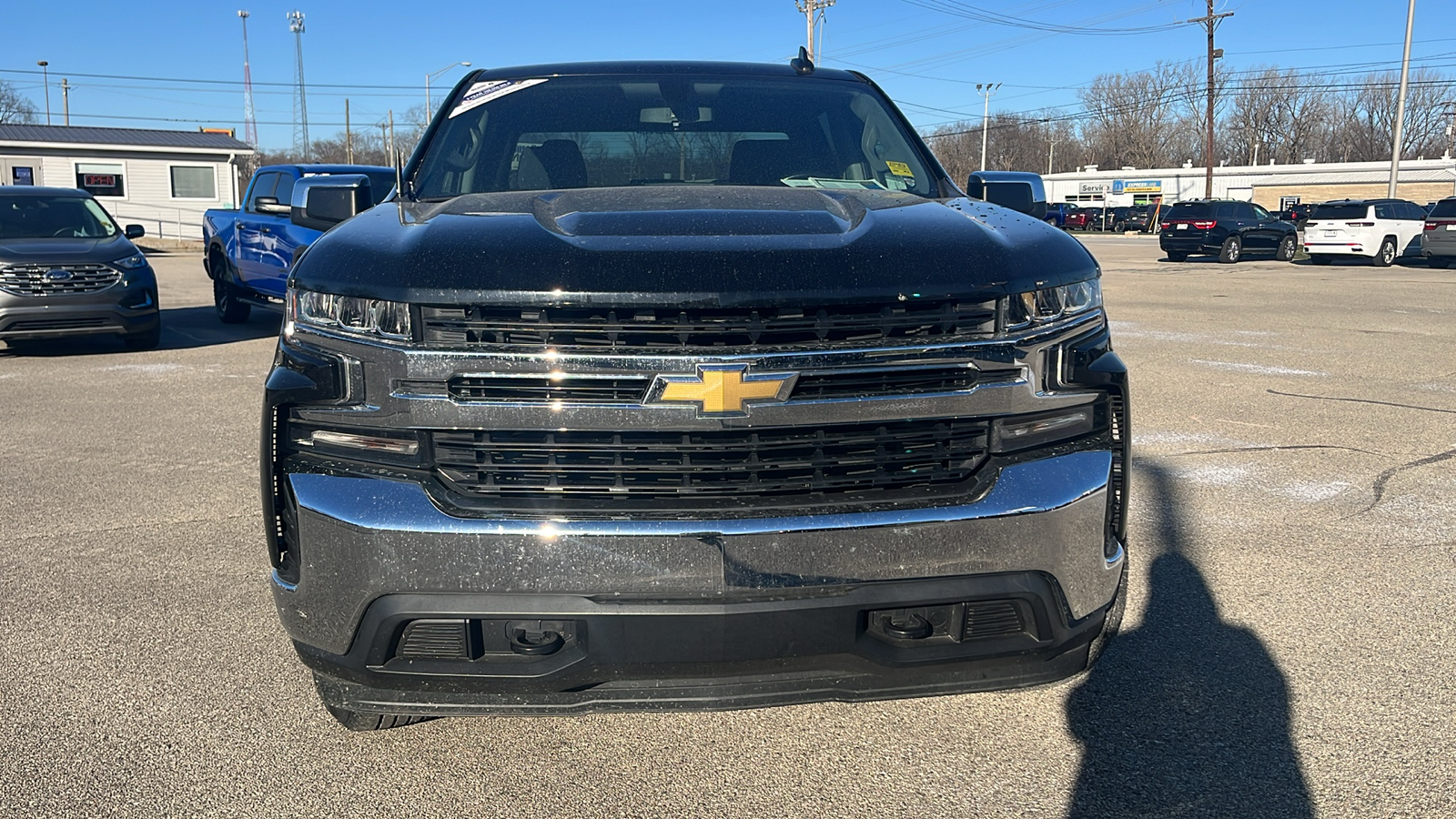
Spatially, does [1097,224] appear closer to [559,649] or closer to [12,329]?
[12,329]

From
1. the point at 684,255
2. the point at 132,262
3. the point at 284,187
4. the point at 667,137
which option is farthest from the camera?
the point at 284,187

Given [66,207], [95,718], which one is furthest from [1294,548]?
[66,207]

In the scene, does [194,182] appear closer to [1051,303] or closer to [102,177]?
[102,177]

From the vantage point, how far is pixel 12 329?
1031 centimetres

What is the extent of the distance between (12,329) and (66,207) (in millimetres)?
1933

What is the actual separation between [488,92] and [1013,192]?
1933 millimetres

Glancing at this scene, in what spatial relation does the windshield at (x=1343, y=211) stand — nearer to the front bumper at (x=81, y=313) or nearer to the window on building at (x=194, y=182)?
the front bumper at (x=81, y=313)

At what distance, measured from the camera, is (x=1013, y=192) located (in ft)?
12.9

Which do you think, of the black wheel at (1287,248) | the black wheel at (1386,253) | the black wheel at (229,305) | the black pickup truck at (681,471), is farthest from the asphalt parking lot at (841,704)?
the black wheel at (1287,248)

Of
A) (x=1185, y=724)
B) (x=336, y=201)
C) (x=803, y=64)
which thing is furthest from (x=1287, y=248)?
(x=336, y=201)

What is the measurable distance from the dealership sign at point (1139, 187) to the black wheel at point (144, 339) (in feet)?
254

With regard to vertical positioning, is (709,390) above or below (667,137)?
below

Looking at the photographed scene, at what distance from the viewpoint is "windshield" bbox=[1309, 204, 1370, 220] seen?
89.8ft

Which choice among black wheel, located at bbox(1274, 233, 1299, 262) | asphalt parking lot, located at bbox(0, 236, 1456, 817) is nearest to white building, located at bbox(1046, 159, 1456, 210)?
black wheel, located at bbox(1274, 233, 1299, 262)
